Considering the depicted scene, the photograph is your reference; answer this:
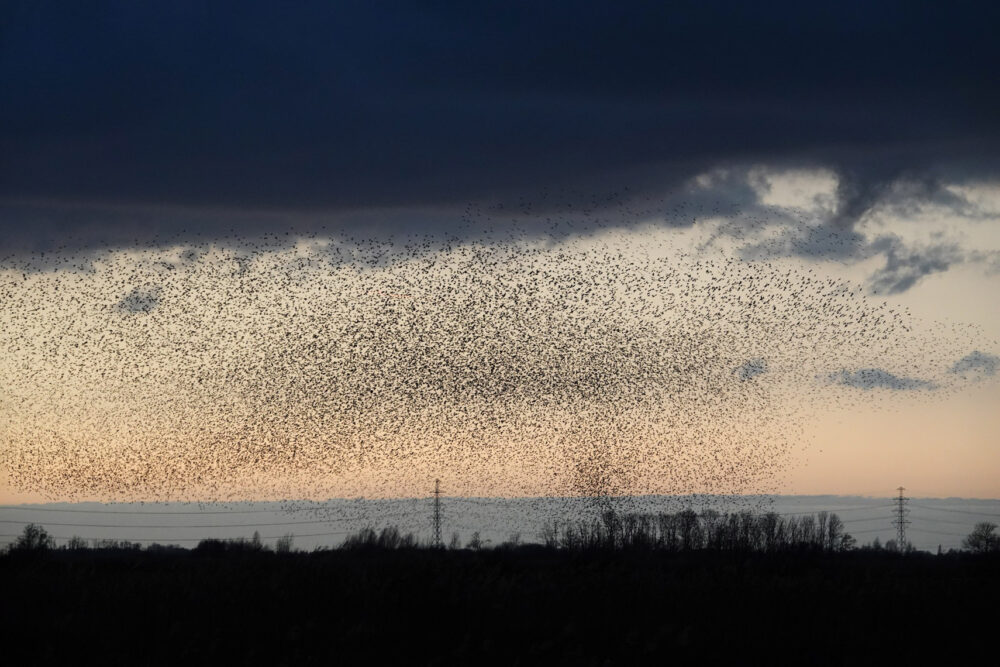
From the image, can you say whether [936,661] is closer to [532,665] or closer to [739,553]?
[532,665]

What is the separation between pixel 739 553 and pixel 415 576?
3641cm

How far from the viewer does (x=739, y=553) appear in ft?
197

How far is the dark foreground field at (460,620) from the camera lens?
20766mm

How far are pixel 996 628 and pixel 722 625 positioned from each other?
23.2 ft

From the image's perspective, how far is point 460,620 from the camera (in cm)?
2352

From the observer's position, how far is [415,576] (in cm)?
2722

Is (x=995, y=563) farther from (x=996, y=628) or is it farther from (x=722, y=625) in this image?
(x=722, y=625)

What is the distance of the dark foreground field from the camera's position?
20766 millimetres

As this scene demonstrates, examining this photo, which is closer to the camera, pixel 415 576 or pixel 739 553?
pixel 415 576

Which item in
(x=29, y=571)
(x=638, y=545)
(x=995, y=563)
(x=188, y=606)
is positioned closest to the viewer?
(x=188, y=606)

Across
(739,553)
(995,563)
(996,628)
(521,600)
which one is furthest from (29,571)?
(995,563)

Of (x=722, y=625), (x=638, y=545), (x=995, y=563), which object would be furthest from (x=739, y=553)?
(x=722, y=625)

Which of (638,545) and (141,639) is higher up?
(141,639)

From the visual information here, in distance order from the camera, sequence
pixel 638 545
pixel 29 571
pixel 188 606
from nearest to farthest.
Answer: pixel 188 606 < pixel 29 571 < pixel 638 545
